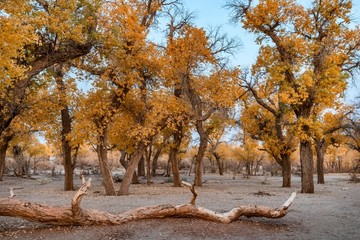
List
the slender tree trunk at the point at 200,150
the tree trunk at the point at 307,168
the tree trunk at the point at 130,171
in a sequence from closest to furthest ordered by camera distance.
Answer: the tree trunk at the point at 130,171 < the tree trunk at the point at 307,168 < the slender tree trunk at the point at 200,150

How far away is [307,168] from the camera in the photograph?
59.5ft

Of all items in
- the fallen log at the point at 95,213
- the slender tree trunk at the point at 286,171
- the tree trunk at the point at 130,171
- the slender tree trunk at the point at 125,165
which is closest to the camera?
the fallen log at the point at 95,213

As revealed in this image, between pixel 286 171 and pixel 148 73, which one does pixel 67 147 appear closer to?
pixel 148 73

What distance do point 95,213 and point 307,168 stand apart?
1375 cm

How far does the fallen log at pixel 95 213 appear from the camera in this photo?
23.8 ft

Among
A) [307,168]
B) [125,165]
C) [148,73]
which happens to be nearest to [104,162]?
[148,73]

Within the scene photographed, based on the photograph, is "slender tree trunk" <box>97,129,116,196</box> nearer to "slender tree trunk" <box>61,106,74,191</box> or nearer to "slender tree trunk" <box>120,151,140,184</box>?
"slender tree trunk" <box>61,106,74,191</box>

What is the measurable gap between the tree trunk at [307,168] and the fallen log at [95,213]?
10.5m

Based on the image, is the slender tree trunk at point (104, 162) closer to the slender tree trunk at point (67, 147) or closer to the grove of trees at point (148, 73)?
the grove of trees at point (148, 73)

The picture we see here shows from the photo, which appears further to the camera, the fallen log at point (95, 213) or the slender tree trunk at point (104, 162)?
the slender tree trunk at point (104, 162)

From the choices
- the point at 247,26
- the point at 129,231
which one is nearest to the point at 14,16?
the point at 129,231

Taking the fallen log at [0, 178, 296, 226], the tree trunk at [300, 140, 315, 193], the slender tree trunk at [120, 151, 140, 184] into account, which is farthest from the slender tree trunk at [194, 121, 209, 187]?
the fallen log at [0, 178, 296, 226]

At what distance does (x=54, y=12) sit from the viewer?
39.2 ft

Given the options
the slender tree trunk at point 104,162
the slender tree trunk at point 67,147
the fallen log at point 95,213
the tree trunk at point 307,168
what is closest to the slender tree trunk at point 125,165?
the slender tree trunk at point 67,147
